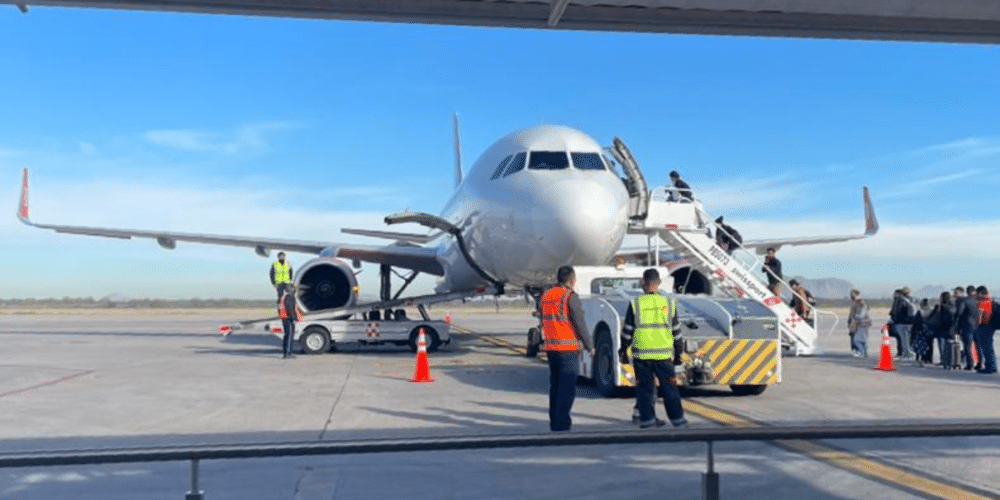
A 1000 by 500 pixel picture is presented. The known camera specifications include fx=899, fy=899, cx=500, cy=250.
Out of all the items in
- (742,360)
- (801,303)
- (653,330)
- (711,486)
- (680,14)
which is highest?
(680,14)

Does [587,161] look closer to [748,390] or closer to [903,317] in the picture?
[748,390]

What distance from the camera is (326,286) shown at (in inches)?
799

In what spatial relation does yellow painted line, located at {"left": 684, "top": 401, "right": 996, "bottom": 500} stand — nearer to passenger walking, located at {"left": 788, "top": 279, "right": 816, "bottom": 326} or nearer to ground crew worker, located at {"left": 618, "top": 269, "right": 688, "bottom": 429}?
ground crew worker, located at {"left": 618, "top": 269, "right": 688, "bottom": 429}

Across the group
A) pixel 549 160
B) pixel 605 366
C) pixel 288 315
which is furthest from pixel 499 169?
pixel 288 315

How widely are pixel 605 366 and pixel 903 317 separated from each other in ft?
31.4

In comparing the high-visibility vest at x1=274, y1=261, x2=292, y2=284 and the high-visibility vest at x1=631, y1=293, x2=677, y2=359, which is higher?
the high-visibility vest at x1=274, y1=261, x2=292, y2=284

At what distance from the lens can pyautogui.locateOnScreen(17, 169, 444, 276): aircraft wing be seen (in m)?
21.2

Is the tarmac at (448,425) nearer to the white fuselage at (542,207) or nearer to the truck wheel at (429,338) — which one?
the truck wheel at (429,338)

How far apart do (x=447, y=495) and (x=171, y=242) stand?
20682 millimetres

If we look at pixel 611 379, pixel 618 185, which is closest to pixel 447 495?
pixel 611 379

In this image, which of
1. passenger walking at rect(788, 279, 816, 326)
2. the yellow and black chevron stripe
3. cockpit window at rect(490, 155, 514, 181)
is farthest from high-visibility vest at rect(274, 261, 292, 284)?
the yellow and black chevron stripe

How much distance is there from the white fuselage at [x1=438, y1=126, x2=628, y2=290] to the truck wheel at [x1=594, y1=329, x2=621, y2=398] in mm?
2185

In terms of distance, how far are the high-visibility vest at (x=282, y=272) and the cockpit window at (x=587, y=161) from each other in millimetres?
8245

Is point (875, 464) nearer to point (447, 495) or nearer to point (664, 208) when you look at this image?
point (447, 495)
